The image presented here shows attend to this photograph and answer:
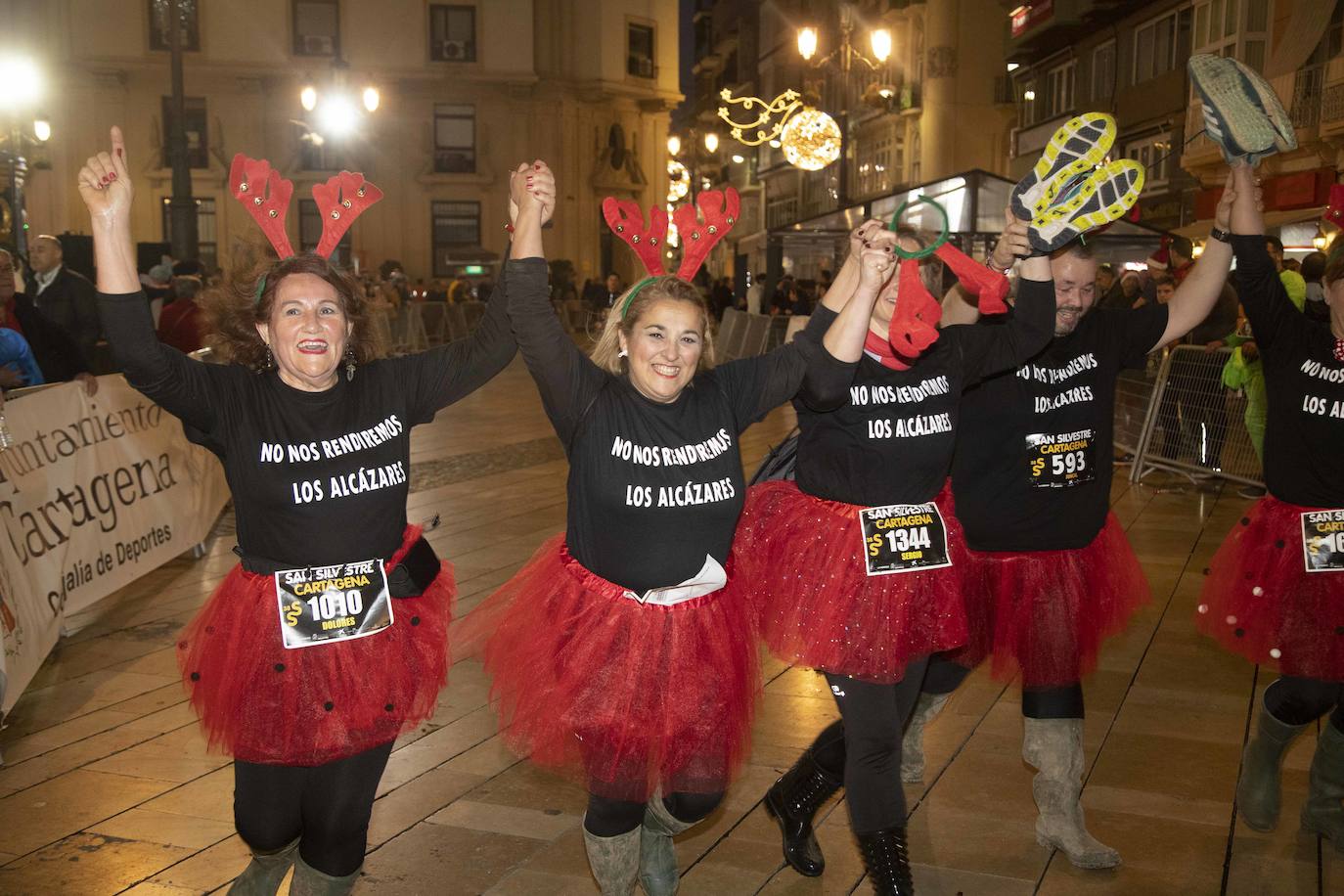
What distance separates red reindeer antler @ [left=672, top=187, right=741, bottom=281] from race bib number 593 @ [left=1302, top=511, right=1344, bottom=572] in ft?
7.15

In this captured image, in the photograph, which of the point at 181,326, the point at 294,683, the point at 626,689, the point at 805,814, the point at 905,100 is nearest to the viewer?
the point at 294,683

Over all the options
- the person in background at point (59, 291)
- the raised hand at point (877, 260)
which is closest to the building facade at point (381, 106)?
the person in background at point (59, 291)

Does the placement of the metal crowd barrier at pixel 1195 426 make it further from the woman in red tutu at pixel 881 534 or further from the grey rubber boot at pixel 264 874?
the grey rubber boot at pixel 264 874

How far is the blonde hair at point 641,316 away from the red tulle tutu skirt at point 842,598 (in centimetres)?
64

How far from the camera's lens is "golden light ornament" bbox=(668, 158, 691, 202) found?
48.5m

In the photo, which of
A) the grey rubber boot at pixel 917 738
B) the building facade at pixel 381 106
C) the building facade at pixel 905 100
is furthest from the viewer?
the building facade at pixel 381 106

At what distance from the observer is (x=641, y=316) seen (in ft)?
11.9

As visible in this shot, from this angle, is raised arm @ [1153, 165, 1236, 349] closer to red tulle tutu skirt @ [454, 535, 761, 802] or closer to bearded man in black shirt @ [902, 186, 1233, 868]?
bearded man in black shirt @ [902, 186, 1233, 868]

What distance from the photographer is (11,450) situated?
672 cm

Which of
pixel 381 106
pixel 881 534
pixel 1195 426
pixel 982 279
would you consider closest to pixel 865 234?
pixel 982 279

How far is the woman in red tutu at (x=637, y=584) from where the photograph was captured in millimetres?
3508

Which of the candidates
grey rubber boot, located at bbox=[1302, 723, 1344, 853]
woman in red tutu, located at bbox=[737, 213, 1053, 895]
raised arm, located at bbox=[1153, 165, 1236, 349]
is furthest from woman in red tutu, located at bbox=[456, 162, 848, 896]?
grey rubber boot, located at bbox=[1302, 723, 1344, 853]

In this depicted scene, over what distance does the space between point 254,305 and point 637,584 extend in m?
1.27

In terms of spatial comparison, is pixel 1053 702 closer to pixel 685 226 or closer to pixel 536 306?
pixel 685 226
